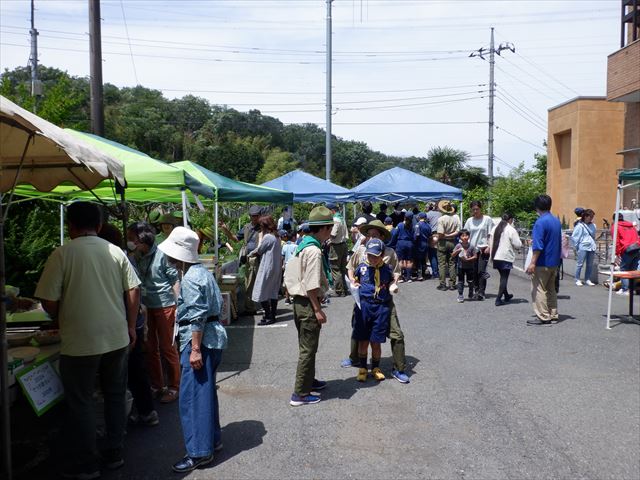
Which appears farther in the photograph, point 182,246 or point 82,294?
point 182,246

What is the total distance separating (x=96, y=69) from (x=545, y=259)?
8829 millimetres

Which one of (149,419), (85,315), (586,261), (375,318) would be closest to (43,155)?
(85,315)

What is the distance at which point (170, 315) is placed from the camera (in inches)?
227

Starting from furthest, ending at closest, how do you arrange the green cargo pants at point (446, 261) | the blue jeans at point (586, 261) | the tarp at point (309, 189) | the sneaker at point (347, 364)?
the tarp at point (309, 189) → the blue jeans at point (586, 261) → the green cargo pants at point (446, 261) → the sneaker at point (347, 364)

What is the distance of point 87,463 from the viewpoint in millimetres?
4078

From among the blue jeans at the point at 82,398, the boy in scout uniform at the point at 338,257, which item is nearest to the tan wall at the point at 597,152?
the boy in scout uniform at the point at 338,257

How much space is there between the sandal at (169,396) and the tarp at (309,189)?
10087 millimetres

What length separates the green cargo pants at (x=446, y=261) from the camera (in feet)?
42.9

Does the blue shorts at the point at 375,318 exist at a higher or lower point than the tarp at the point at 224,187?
lower

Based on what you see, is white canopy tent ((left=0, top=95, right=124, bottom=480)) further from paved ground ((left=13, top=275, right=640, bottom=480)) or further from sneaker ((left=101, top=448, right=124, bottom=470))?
paved ground ((left=13, top=275, right=640, bottom=480))

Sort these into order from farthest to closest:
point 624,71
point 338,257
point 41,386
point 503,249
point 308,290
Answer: point 624,71 < point 338,257 < point 503,249 < point 308,290 < point 41,386

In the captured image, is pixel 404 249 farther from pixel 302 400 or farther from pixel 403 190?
pixel 302 400

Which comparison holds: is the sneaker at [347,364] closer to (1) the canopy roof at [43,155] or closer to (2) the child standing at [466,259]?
(1) the canopy roof at [43,155]

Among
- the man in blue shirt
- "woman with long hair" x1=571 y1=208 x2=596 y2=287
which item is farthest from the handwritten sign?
"woman with long hair" x1=571 y1=208 x2=596 y2=287
